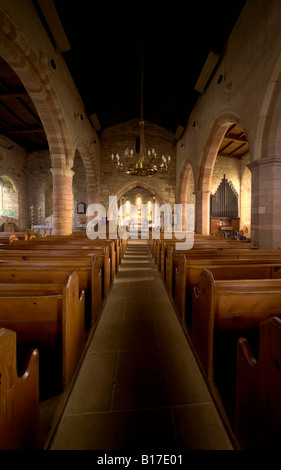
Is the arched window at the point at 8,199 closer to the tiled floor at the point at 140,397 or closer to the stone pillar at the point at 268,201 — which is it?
the tiled floor at the point at 140,397

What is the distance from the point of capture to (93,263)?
1954mm

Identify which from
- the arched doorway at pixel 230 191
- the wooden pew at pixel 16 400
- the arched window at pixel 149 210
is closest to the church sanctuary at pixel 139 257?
the wooden pew at pixel 16 400

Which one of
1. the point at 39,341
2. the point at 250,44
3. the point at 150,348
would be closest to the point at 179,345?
the point at 150,348

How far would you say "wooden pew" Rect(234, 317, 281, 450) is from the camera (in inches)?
29.5

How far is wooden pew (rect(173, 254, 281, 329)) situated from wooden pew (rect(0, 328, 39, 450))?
144 centimetres

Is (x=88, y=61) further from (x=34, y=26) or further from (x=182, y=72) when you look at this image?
(x=182, y=72)

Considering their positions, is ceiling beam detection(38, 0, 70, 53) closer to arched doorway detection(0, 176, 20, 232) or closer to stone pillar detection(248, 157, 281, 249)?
stone pillar detection(248, 157, 281, 249)

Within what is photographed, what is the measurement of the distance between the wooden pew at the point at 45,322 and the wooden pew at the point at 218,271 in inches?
44.9

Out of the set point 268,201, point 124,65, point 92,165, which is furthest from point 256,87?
point 92,165

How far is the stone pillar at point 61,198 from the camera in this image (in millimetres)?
6391

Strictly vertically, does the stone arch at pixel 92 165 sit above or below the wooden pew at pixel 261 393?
above

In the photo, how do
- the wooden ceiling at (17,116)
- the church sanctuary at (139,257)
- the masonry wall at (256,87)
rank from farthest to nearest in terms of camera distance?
the wooden ceiling at (17,116) < the masonry wall at (256,87) < the church sanctuary at (139,257)
